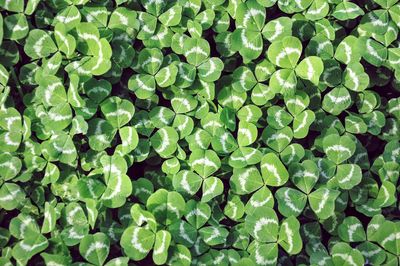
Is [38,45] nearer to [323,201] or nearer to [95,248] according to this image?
[95,248]

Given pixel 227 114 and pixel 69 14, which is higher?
pixel 69 14

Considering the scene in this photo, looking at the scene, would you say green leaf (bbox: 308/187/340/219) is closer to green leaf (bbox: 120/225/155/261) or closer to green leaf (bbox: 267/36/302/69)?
green leaf (bbox: 267/36/302/69)

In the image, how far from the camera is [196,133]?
2.56 m

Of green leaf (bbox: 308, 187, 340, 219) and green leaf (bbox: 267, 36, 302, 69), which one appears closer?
green leaf (bbox: 308, 187, 340, 219)

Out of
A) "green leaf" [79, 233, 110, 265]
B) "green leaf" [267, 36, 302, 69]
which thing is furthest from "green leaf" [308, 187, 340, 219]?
"green leaf" [79, 233, 110, 265]

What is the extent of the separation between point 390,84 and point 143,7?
147cm

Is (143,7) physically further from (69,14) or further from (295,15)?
(295,15)

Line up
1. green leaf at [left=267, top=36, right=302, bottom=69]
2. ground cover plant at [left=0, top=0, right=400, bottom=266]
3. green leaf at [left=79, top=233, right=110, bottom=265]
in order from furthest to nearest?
green leaf at [left=267, top=36, right=302, bottom=69], ground cover plant at [left=0, top=0, right=400, bottom=266], green leaf at [left=79, top=233, right=110, bottom=265]

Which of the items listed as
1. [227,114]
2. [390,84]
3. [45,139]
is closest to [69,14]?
[45,139]

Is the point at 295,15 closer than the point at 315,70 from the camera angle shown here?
No

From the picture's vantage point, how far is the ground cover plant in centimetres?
238

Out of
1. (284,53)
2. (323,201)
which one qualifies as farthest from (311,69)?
(323,201)

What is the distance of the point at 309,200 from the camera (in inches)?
95.5

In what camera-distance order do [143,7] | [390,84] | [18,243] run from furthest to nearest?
[390,84] → [143,7] → [18,243]
